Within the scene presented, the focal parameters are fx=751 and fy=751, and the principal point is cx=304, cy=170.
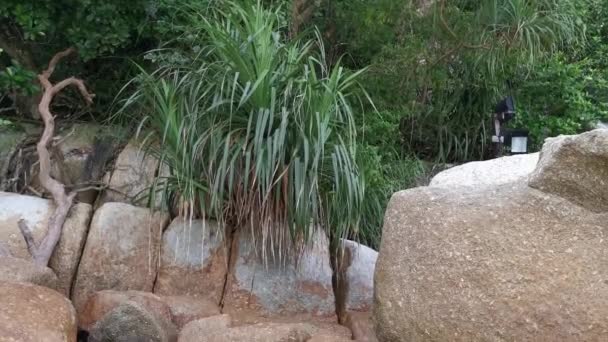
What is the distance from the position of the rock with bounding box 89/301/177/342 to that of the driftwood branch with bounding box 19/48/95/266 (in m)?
0.66

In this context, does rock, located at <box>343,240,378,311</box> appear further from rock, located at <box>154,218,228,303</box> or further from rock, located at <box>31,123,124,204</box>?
rock, located at <box>31,123,124,204</box>

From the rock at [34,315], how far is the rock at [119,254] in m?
0.46

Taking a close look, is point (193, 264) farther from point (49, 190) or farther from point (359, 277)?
point (49, 190)

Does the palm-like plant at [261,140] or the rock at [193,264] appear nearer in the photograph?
the palm-like plant at [261,140]

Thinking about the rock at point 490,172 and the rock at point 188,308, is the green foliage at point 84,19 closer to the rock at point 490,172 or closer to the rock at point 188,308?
the rock at point 188,308

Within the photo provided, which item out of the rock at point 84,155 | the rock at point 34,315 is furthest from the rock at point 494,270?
the rock at point 84,155

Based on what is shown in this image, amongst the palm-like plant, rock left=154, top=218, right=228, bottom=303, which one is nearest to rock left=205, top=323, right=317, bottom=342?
the palm-like plant

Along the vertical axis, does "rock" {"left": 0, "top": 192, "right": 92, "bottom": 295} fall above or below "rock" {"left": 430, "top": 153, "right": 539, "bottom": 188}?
below

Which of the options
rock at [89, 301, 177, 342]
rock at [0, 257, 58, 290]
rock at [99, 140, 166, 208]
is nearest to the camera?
rock at [89, 301, 177, 342]

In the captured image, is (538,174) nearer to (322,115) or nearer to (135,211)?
(322,115)

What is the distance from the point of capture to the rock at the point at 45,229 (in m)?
3.75

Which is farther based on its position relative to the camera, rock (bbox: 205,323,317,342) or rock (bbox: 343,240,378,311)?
rock (bbox: 343,240,378,311)

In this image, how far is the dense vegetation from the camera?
11.6 ft

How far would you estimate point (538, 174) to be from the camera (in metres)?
2.74
